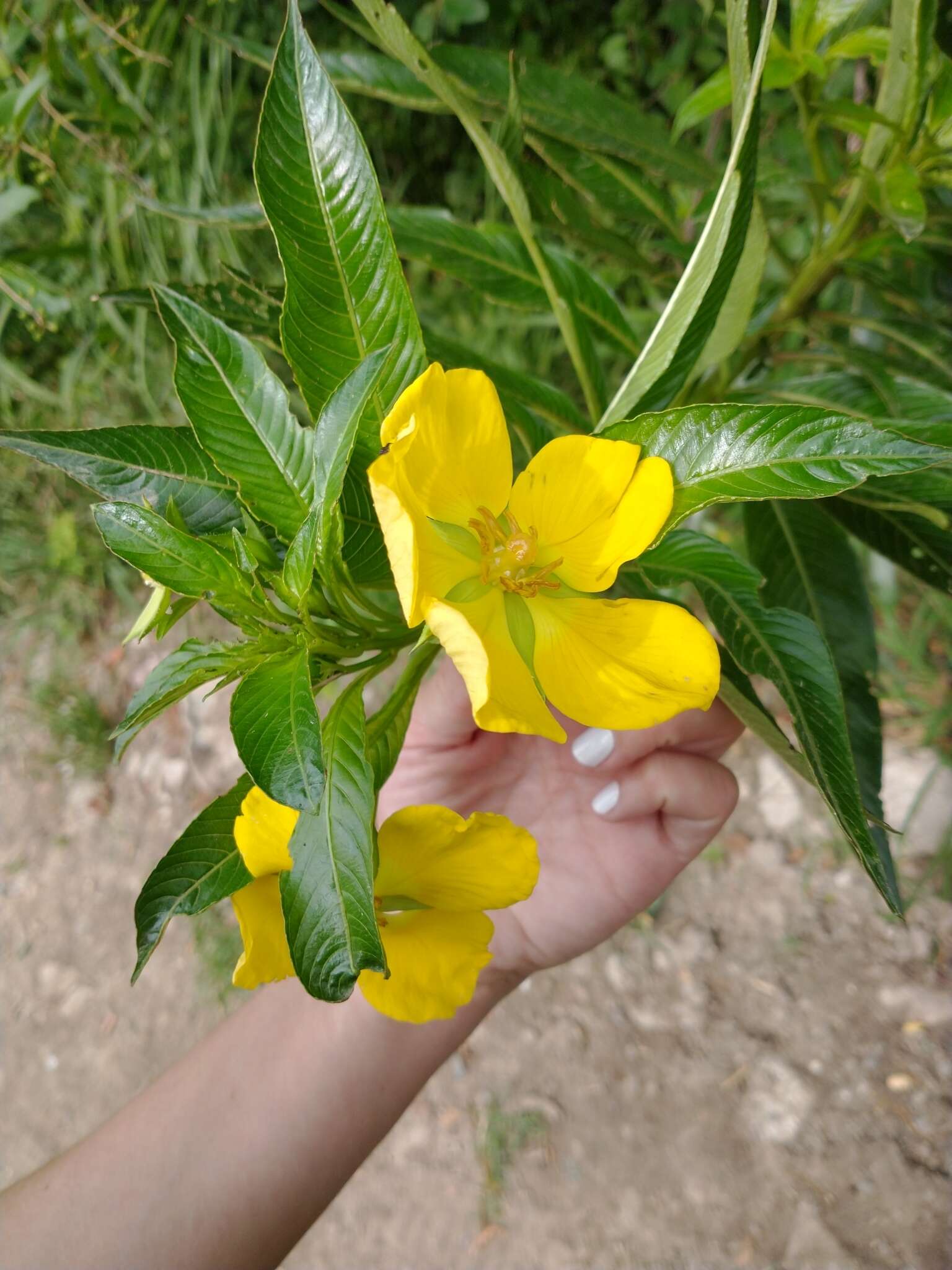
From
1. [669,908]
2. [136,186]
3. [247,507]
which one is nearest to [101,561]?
[136,186]

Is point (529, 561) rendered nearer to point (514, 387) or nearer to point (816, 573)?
point (514, 387)

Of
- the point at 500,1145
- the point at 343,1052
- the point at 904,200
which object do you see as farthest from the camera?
the point at 500,1145

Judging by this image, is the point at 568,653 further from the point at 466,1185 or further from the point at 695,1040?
the point at 466,1185

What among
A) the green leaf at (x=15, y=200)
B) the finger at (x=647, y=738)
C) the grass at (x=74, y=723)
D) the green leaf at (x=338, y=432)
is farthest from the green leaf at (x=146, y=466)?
the grass at (x=74, y=723)

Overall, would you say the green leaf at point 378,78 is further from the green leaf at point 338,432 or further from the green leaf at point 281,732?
the green leaf at point 281,732

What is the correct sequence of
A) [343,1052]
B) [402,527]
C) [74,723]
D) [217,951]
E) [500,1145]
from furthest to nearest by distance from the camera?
[74,723]
[217,951]
[500,1145]
[343,1052]
[402,527]

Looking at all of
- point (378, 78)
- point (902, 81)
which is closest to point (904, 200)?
point (902, 81)

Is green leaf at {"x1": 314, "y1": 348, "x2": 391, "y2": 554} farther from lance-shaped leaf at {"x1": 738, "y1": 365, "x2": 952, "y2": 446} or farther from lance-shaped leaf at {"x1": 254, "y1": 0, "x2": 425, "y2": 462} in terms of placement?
lance-shaped leaf at {"x1": 738, "y1": 365, "x2": 952, "y2": 446}
